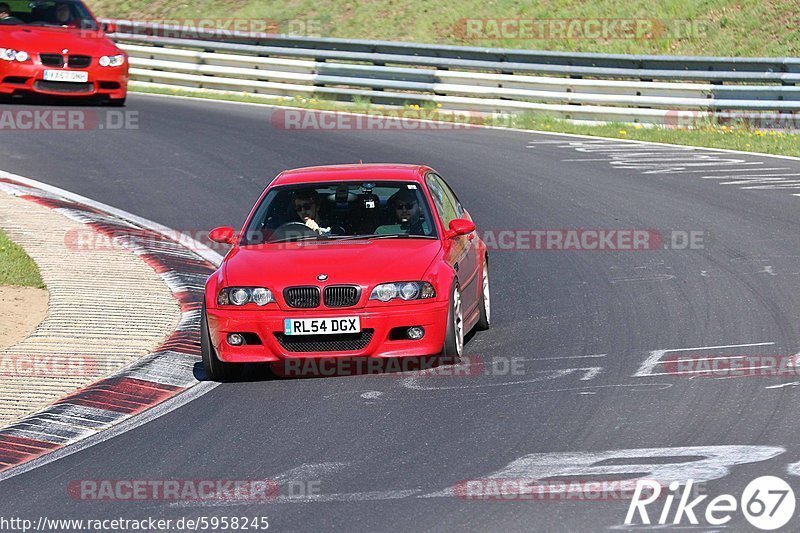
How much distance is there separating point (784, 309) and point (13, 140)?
42.5ft

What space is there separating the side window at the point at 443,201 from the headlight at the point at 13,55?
474 inches

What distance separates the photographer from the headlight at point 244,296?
978 cm

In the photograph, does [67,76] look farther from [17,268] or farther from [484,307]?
[484,307]

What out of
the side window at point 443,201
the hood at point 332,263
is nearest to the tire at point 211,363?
the hood at point 332,263

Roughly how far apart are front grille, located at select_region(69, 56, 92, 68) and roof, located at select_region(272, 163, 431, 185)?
38.4 feet

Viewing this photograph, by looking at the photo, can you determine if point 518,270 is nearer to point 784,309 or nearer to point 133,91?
point 784,309

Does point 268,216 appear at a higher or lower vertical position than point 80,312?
higher

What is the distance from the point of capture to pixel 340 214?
10.9m

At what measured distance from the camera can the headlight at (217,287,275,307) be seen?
32.1ft

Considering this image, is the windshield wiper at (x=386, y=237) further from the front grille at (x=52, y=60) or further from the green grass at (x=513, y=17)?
the green grass at (x=513, y=17)

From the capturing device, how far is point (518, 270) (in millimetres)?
13492

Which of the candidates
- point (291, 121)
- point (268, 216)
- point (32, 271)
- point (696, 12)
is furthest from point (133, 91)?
point (268, 216)

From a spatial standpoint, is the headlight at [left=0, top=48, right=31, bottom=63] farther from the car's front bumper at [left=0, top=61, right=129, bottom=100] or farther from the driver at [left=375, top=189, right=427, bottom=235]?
the driver at [left=375, top=189, right=427, bottom=235]

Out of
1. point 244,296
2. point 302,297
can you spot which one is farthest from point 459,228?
point 244,296
